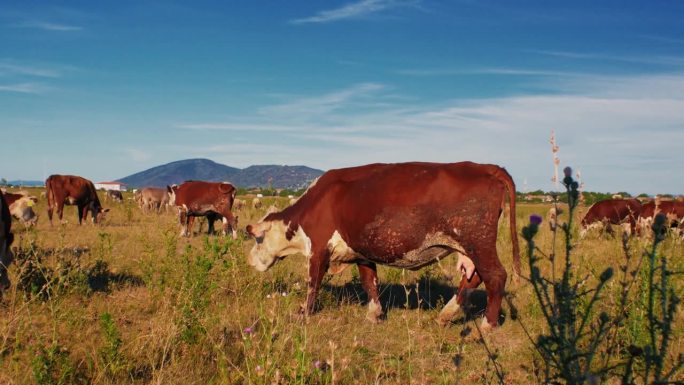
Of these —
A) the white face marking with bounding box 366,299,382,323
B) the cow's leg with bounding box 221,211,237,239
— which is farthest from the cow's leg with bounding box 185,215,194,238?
the white face marking with bounding box 366,299,382,323

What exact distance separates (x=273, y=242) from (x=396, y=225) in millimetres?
2217

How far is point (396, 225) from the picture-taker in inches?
246

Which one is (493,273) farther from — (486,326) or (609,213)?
(609,213)

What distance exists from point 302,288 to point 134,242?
21.5 ft

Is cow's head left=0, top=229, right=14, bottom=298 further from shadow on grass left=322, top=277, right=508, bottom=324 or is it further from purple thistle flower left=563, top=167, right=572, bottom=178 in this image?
purple thistle flower left=563, top=167, right=572, bottom=178

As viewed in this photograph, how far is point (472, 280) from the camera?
6.78m

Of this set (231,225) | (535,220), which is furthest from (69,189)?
(535,220)

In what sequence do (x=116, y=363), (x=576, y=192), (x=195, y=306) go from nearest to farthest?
(x=576, y=192), (x=116, y=363), (x=195, y=306)

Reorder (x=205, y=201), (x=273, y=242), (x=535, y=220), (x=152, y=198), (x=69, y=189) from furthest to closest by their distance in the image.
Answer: (x=152, y=198) → (x=69, y=189) → (x=205, y=201) → (x=273, y=242) → (x=535, y=220)

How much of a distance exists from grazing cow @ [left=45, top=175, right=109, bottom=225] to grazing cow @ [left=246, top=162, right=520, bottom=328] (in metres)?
15.1

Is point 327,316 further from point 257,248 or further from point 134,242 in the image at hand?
point 134,242

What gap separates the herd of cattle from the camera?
6.03 metres

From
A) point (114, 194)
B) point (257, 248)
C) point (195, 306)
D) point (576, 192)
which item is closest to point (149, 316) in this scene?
point (195, 306)

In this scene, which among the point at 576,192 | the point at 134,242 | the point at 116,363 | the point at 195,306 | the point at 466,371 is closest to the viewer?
the point at 576,192
